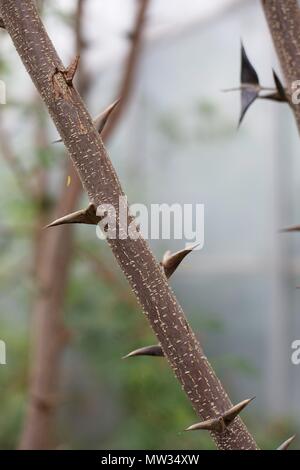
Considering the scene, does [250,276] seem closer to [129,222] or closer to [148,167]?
[148,167]

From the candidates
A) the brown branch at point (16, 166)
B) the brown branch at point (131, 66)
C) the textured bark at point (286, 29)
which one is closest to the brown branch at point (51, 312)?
the brown branch at point (131, 66)

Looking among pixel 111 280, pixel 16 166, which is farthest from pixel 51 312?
pixel 111 280

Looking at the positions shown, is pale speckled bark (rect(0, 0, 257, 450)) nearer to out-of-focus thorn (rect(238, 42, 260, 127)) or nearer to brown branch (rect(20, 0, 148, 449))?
out-of-focus thorn (rect(238, 42, 260, 127))

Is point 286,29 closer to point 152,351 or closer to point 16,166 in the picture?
point 152,351

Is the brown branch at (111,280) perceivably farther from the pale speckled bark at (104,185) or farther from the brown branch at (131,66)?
the pale speckled bark at (104,185)

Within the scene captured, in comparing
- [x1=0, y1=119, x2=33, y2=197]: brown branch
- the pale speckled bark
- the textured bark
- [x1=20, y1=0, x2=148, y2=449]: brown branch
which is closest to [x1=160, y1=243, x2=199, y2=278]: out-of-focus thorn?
the pale speckled bark
